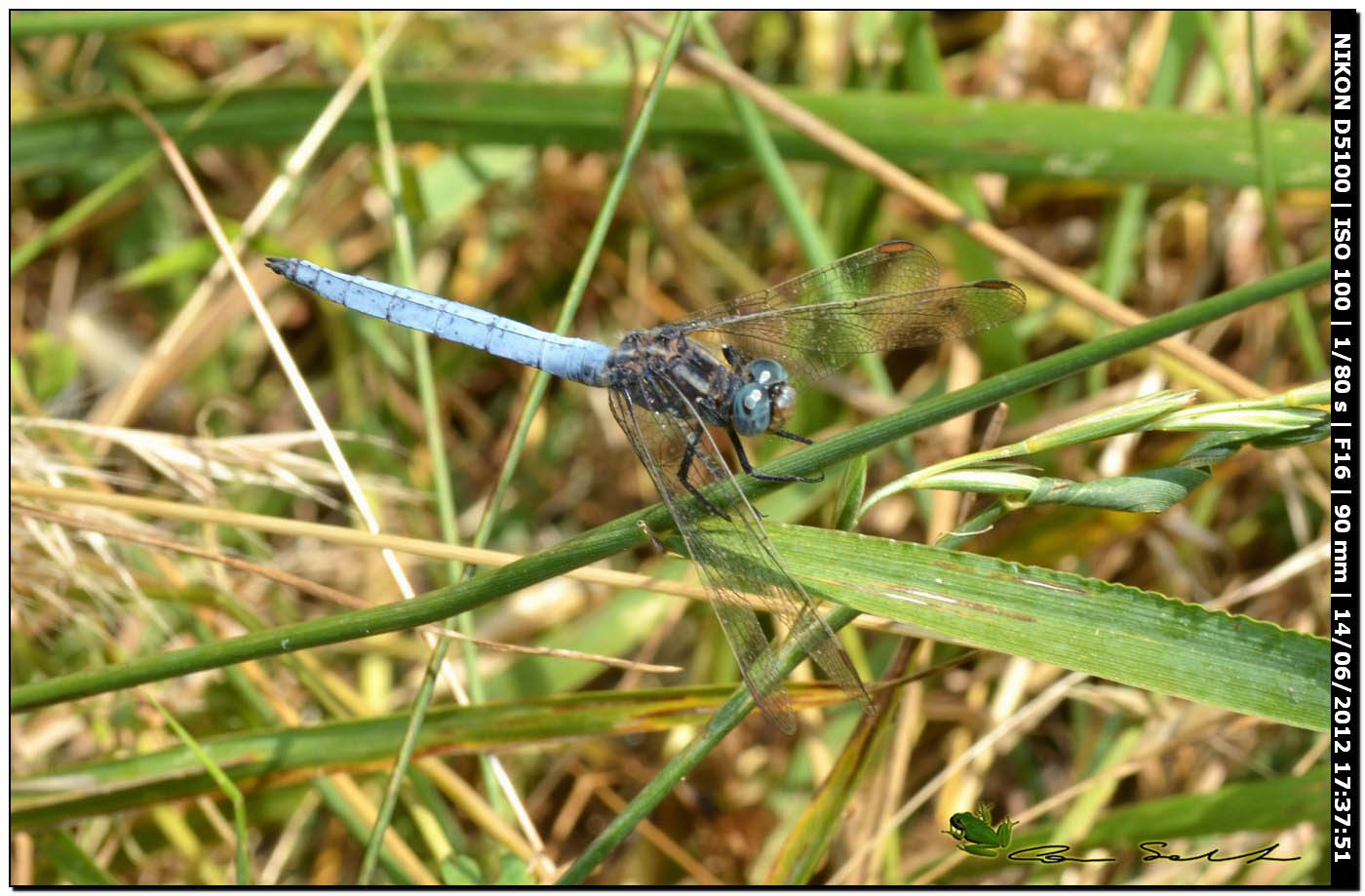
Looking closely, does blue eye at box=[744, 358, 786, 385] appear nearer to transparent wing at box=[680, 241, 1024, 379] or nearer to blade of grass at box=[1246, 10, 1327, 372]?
transparent wing at box=[680, 241, 1024, 379]

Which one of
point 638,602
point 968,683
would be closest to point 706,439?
point 638,602

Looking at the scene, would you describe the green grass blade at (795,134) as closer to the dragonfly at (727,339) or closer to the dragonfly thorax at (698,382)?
the dragonfly at (727,339)

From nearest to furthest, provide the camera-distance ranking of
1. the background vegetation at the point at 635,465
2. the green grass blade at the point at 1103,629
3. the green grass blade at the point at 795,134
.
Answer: the green grass blade at the point at 1103,629 → the background vegetation at the point at 635,465 → the green grass blade at the point at 795,134

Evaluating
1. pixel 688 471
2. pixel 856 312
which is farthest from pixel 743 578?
pixel 856 312

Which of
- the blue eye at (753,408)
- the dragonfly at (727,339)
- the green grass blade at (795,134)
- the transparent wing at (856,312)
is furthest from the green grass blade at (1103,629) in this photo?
the green grass blade at (795,134)

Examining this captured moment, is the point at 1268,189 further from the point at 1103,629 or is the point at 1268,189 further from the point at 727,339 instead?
the point at 1103,629

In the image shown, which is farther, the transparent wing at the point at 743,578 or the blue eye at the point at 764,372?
the blue eye at the point at 764,372

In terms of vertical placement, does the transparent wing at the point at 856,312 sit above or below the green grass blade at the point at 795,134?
below

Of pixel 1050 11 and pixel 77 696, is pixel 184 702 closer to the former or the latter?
pixel 77 696
